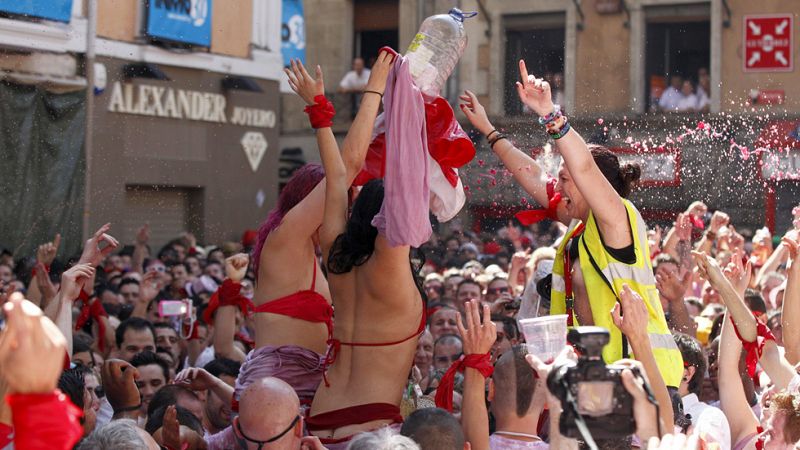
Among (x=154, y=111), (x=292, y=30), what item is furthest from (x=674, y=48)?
(x=154, y=111)

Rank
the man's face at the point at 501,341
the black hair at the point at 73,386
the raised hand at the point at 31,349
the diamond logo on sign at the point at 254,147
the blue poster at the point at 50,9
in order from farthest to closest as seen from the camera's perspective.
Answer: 1. the diamond logo on sign at the point at 254,147
2. the blue poster at the point at 50,9
3. the man's face at the point at 501,341
4. the black hair at the point at 73,386
5. the raised hand at the point at 31,349

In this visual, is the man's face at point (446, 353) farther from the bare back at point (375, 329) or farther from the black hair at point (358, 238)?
the black hair at point (358, 238)

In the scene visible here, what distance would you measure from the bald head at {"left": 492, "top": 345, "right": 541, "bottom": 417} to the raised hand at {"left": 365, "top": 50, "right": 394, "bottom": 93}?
3.44 ft

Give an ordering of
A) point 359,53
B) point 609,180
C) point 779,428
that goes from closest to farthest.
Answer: point 779,428 < point 609,180 < point 359,53

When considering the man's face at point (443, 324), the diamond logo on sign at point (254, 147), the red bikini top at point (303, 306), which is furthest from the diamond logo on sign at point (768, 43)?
the red bikini top at point (303, 306)

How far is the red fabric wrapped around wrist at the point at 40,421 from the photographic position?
2336 mm

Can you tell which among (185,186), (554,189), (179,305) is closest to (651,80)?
(185,186)

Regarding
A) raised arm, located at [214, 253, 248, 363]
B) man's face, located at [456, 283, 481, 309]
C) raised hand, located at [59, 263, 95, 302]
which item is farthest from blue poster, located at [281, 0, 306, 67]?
raised hand, located at [59, 263, 95, 302]

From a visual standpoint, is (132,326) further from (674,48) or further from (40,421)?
(674,48)

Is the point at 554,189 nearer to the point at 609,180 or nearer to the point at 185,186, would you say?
the point at 609,180

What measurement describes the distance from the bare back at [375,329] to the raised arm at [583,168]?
25.2 inches

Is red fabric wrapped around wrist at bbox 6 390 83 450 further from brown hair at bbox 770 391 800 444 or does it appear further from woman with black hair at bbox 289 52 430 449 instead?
brown hair at bbox 770 391 800 444

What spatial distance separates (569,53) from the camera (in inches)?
804

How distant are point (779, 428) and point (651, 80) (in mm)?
16650
